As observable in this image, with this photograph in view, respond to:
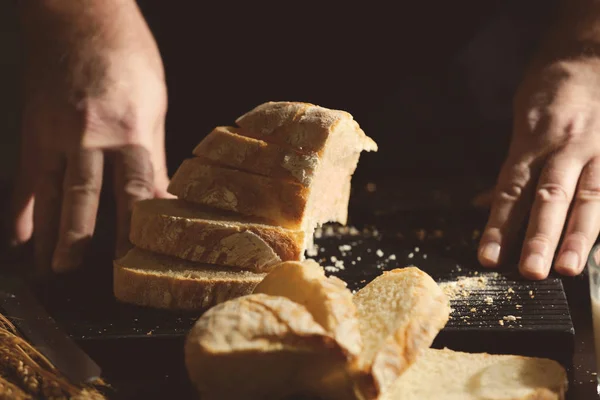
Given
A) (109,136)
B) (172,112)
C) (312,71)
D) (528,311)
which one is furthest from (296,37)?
(528,311)

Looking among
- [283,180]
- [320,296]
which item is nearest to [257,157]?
[283,180]

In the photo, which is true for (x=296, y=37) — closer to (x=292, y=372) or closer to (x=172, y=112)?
(x=172, y=112)

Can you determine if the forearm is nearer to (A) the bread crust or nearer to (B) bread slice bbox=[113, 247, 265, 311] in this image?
(A) the bread crust

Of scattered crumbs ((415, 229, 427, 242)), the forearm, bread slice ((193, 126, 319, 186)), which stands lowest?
scattered crumbs ((415, 229, 427, 242))

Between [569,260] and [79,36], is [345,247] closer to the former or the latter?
[569,260]

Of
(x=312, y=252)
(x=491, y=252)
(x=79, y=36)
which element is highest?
(x=79, y=36)

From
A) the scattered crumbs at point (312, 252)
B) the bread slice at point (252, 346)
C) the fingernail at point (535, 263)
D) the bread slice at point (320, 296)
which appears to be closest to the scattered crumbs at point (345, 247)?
the scattered crumbs at point (312, 252)

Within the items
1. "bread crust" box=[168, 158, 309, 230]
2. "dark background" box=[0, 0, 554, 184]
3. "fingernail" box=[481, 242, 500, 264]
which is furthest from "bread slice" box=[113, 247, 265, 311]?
"dark background" box=[0, 0, 554, 184]
